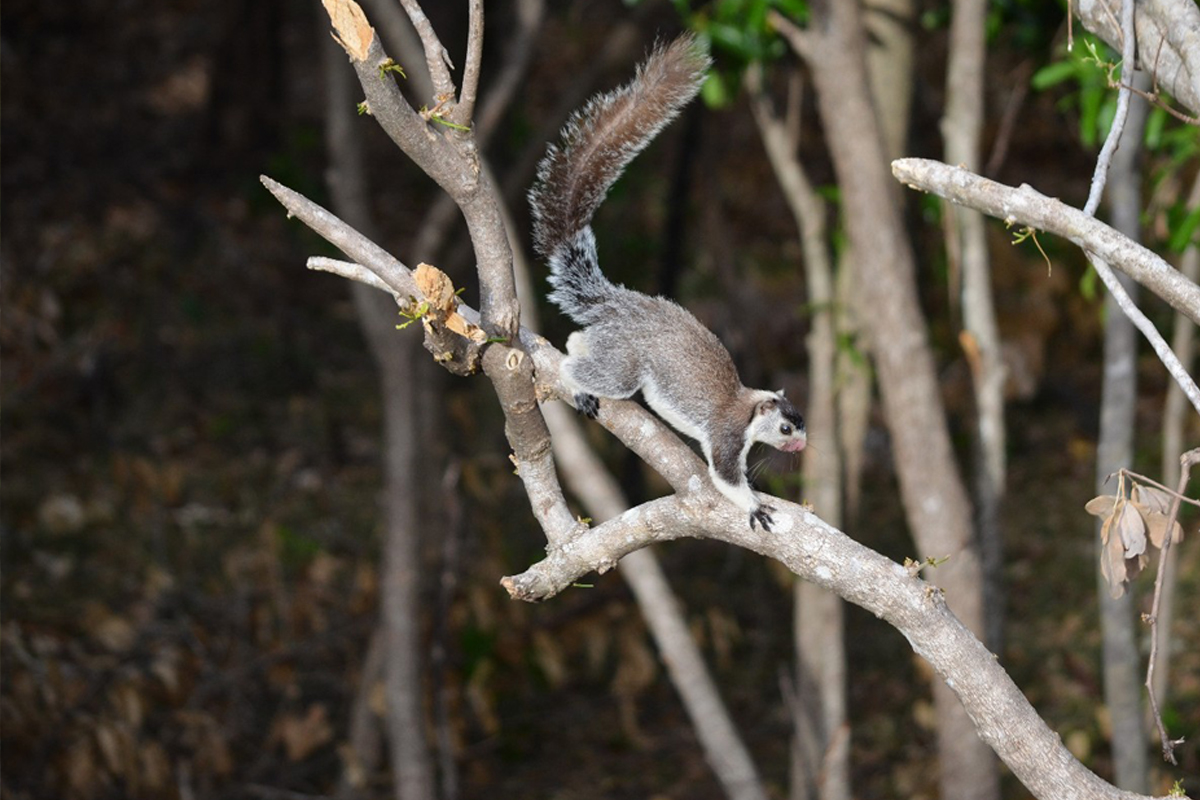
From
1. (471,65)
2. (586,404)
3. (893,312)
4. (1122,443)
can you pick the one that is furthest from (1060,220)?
(1122,443)

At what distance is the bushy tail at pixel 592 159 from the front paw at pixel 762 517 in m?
0.78

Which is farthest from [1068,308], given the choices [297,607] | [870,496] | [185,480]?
[185,480]

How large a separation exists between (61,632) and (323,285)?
11.9ft

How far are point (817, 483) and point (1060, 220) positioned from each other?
261 cm

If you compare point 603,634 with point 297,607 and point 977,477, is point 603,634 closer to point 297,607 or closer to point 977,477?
point 297,607

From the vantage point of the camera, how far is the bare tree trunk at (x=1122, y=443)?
359 cm

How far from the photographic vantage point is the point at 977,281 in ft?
13.1

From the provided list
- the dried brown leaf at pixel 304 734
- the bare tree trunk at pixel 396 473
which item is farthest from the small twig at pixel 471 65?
the dried brown leaf at pixel 304 734

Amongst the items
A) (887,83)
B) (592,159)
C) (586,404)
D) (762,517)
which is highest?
(887,83)

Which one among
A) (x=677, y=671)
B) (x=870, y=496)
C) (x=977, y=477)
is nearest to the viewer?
(x=677, y=671)

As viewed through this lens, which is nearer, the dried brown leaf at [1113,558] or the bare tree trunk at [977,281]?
the dried brown leaf at [1113,558]

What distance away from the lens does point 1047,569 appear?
6.24 metres

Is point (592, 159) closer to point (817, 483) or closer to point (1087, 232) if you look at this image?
point (1087, 232)

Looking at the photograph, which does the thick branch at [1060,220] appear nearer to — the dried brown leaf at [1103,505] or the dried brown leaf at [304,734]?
the dried brown leaf at [1103,505]
